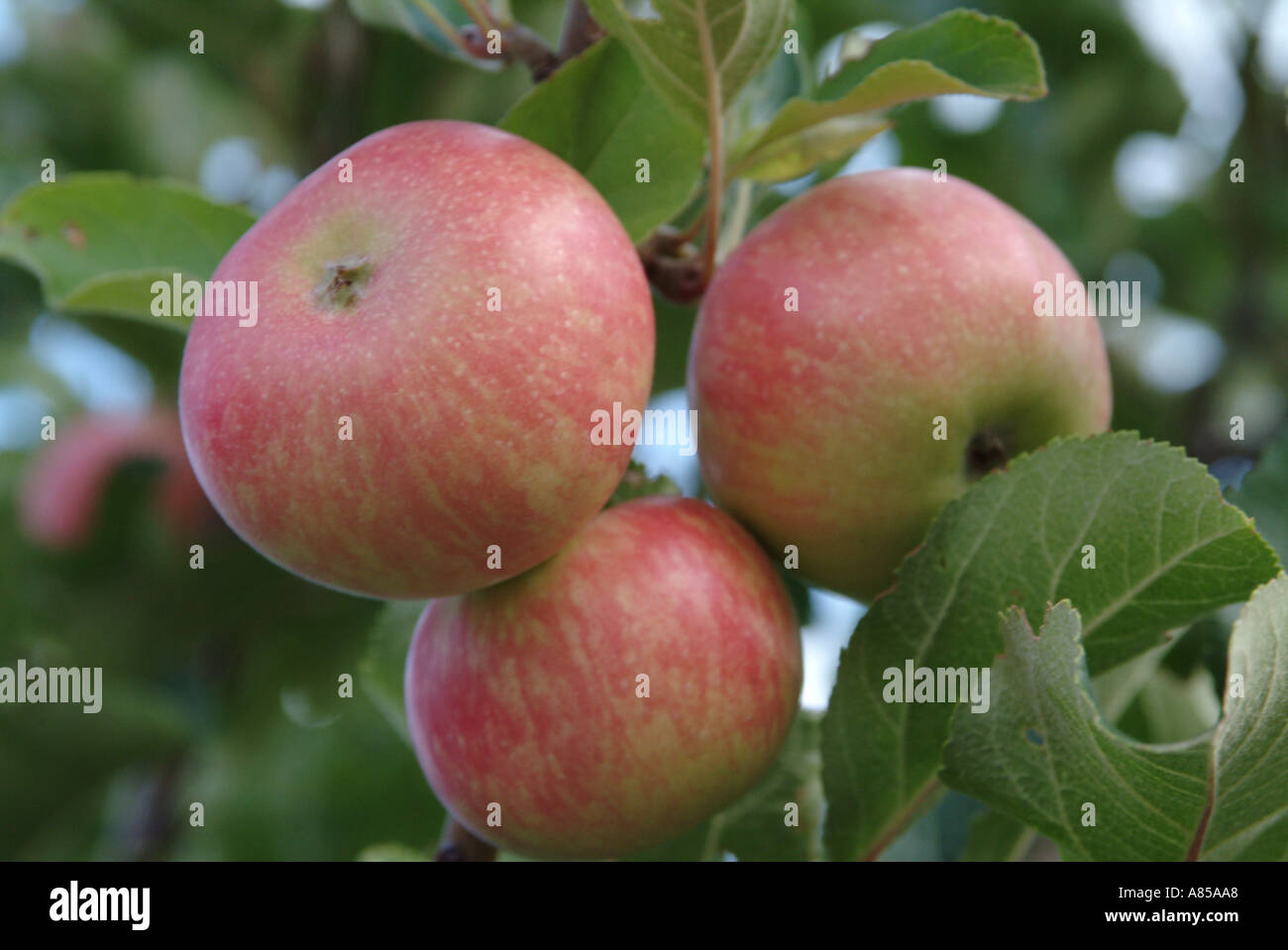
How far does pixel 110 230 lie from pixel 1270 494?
1.07 metres

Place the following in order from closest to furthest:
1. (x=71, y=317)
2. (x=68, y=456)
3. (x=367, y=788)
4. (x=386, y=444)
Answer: (x=386, y=444) → (x=367, y=788) → (x=71, y=317) → (x=68, y=456)

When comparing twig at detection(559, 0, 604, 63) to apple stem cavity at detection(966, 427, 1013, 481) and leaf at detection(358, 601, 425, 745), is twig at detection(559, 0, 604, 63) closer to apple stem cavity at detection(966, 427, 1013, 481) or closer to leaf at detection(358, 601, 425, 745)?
apple stem cavity at detection(966, 427, 1013, 481)

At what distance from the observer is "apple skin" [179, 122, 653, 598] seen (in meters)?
0.78

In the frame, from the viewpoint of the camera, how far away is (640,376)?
879 mm

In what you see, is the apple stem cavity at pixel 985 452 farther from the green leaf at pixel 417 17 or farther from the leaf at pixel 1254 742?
the green leaf at pixel 417 17

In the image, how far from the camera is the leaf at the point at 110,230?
1.14 m

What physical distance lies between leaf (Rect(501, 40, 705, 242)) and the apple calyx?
0.73ft

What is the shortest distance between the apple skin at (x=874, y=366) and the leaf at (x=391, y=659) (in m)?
0.45

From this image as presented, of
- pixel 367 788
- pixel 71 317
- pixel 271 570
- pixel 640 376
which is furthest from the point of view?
pixel 71 317

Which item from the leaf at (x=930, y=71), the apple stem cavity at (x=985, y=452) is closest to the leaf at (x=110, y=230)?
the leaf at (x=930, y=71)

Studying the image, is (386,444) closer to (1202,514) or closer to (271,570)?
(1202,514)

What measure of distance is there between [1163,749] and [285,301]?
0.66 metres

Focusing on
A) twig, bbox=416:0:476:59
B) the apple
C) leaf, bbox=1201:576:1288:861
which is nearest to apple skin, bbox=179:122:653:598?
twig, bbox=416:0:476:59
